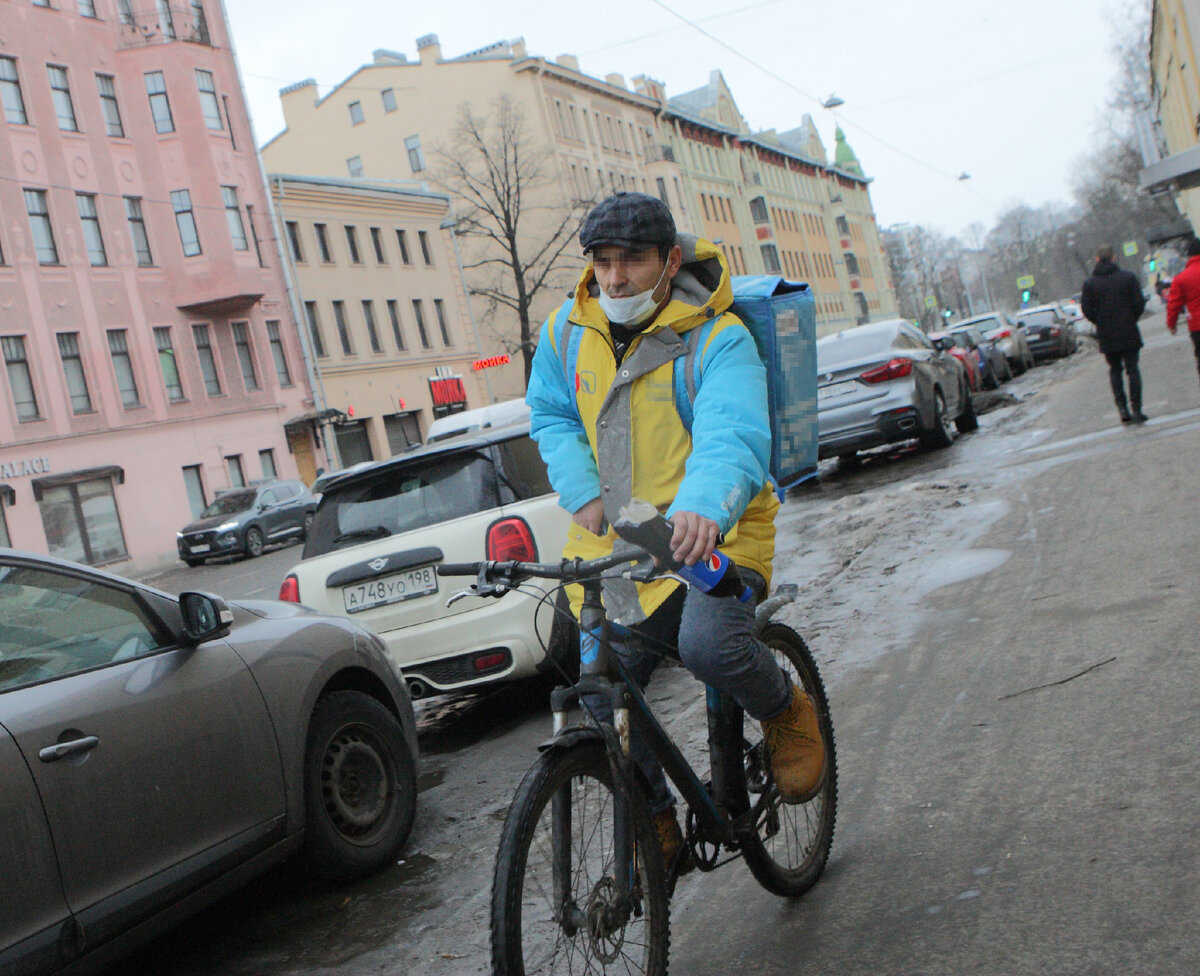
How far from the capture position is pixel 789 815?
398cm

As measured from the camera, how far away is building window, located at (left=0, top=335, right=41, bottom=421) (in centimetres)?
3525

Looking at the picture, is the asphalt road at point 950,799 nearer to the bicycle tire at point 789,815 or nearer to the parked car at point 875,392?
the bicycle tire at point 789,815

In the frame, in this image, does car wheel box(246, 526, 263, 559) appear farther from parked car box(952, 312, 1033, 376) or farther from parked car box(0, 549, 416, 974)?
parked car box(0, 549, 416, 974)

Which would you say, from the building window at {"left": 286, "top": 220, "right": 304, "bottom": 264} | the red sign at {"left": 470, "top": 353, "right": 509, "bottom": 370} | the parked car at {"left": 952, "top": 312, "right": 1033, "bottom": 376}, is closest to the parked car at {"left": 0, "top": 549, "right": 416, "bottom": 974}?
the parked car at {"left": 952, "top": 312, "right": 1033, "bottom": 376}

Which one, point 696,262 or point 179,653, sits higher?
point 696,262

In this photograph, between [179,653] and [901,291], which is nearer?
[179,653]

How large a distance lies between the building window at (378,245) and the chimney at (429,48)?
17.9 metres

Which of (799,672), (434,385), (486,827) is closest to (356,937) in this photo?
(486,827)

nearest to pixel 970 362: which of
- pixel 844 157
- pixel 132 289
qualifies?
pixel 132 289

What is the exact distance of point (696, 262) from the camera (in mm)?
3723

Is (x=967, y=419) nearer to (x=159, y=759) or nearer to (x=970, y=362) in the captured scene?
(x=970, y=362)

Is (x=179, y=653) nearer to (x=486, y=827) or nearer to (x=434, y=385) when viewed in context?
(x=486, y=827)

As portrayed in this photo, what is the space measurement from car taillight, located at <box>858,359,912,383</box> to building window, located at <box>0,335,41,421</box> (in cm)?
2579

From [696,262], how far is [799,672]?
1284 millimetres
